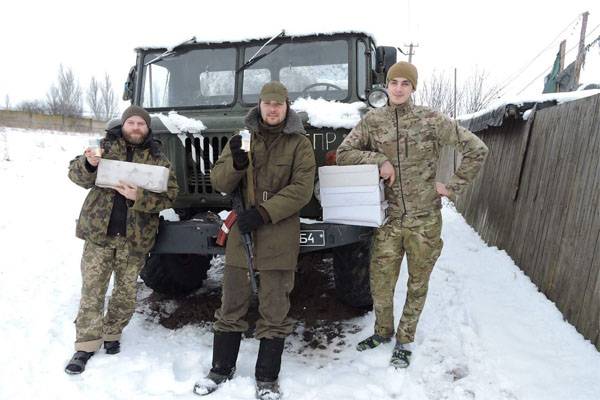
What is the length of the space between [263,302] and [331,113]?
1.52 m

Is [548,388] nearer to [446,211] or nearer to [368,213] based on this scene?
[368,213]

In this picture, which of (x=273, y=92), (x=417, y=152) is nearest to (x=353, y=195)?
(x=417, y=152)

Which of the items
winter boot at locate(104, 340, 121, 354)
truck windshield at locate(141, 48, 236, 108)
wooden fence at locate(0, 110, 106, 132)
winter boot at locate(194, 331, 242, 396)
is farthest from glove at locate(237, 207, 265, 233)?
wooden fence at locate(0, 110, 106, 132)

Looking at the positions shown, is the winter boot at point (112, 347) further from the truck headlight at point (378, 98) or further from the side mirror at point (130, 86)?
the truck headlight at point (378, 98)

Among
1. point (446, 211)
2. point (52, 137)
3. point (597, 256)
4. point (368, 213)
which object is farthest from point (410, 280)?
point (52, 137)

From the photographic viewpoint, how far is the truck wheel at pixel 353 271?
3691 millimetres

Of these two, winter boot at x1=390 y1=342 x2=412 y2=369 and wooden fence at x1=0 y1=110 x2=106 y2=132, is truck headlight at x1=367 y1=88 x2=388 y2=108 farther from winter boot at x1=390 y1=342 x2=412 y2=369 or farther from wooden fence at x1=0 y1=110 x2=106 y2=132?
wooden fence at x1=0 y1=110 x2=106 y2=132

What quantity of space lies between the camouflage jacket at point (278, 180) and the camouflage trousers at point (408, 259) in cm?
63

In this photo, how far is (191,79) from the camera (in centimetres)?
443

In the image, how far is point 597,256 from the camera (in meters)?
3.35

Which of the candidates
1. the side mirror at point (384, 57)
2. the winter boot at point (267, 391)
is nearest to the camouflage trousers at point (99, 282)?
the winter boot at point (267, 391)

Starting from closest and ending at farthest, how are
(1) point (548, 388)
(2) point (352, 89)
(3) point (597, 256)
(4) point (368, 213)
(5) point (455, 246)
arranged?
(1) point (548, 388), (4) point (368, 213), (3) point (597, 256), (2) point (352, 89), (5) point (455, 246)

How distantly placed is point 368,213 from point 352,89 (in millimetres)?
1491

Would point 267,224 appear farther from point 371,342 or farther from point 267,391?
point 371,342
